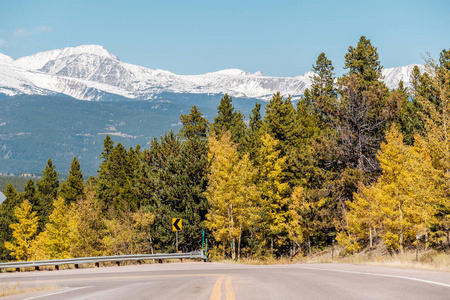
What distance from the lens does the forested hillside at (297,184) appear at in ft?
101

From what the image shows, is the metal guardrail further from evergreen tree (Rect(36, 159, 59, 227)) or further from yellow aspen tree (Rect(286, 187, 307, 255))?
evergreen tree (Rect(36, 159, 59, 227))

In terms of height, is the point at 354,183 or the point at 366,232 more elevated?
the point at 354,183

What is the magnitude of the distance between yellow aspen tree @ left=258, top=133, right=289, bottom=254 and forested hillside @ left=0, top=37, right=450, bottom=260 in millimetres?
134

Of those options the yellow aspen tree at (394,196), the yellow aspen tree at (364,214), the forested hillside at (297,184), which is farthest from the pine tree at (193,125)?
the yellow aspen tree at (394,196)

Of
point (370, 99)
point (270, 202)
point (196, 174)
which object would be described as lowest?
point (270, 202)

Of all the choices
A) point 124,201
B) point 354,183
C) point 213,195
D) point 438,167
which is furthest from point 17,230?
point 438,167

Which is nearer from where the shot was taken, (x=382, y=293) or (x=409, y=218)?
(x=382, y=293)

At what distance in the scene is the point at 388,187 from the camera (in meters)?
31.0

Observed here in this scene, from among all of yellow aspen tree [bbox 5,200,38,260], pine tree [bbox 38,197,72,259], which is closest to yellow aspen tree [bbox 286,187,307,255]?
pine tree [bbox 38,197,72,259]

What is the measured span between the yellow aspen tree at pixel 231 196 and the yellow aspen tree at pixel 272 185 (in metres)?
3.77

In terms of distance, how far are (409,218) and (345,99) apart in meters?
15.7

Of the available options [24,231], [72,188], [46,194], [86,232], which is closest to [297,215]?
[86,232]

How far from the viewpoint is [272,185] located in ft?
161

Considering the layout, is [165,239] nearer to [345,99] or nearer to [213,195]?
[213,195]
